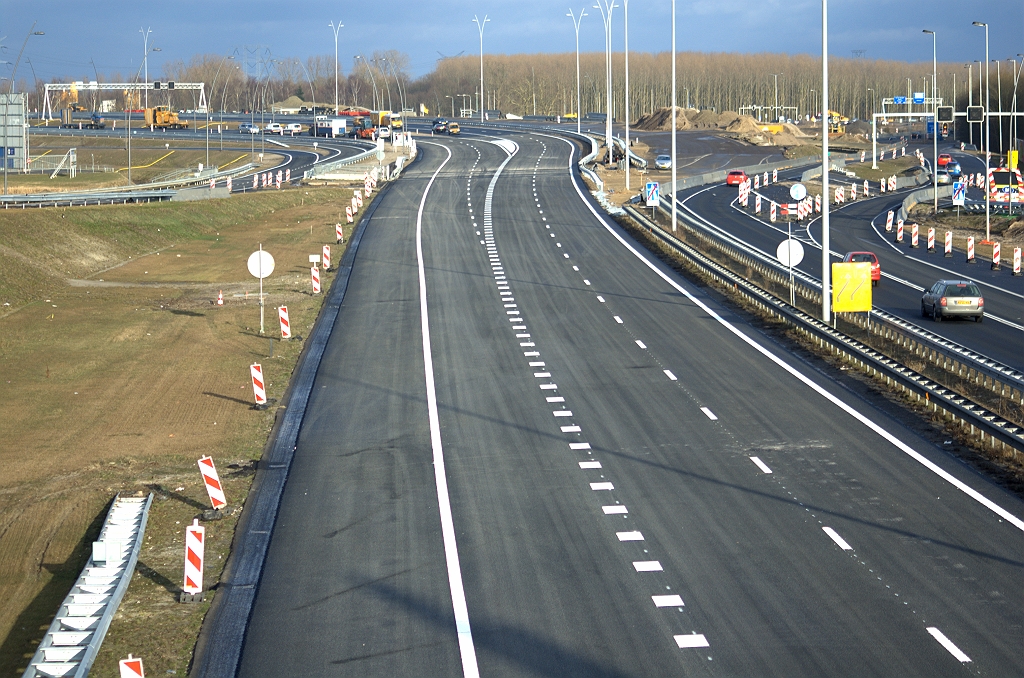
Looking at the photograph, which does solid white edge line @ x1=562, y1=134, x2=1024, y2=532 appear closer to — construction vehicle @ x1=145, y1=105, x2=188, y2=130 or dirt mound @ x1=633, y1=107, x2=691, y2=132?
dirt mound @ x1=633, y1=107, x2=691, y2=132

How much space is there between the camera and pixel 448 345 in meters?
32.5

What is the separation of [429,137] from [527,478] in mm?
117815

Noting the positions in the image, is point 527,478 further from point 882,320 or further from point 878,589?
point 882,320

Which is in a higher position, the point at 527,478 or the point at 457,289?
the point at 457,289

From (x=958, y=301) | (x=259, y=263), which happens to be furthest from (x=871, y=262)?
(x=259, y=263)

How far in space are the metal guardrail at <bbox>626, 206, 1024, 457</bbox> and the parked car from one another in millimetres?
5358

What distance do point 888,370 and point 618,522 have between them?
11.1 meters

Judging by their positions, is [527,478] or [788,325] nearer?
[527,478]

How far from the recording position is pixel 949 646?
13.2m

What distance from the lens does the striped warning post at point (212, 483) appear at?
18.6 meters

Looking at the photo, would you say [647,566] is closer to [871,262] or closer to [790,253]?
[790,253]

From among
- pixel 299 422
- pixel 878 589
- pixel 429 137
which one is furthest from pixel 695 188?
pixel 878 589

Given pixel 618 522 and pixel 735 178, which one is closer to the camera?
pixel 618 522

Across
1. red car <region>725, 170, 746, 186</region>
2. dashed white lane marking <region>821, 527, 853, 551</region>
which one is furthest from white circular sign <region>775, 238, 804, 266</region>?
red car <region>725, 170, 746, 186</region>
